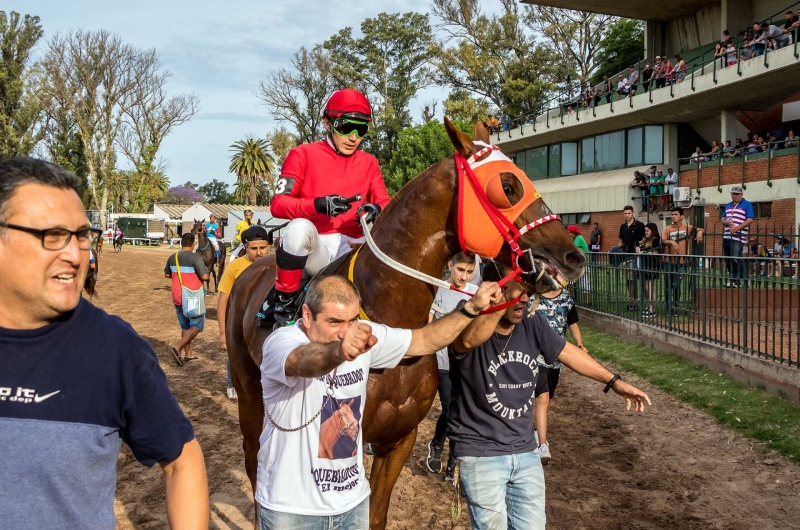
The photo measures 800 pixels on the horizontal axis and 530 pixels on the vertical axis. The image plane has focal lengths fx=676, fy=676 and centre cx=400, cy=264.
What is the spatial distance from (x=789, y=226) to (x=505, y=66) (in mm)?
26401

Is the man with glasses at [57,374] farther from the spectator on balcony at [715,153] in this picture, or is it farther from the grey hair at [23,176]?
the spectator on balcony at [715,153]

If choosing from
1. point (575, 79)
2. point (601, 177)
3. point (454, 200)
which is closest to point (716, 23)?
point (601, 177)

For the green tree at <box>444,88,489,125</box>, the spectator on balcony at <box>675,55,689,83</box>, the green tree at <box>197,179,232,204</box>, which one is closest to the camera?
the spectator on balcony at <box>675,55,689,83</box>

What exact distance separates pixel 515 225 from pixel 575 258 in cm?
34

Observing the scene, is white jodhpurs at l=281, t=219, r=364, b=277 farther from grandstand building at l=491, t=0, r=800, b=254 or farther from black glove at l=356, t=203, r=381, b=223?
grandstand building at l=491, t=0, r=800, b=254

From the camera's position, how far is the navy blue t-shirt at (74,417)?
1.63 meters

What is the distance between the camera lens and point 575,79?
142ft

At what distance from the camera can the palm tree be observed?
228ft

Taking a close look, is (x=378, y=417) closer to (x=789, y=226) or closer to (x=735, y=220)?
(x=735, y=220)

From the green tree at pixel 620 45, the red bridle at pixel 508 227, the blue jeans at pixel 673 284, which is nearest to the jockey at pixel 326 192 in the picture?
the red bridle at pixel 508 227

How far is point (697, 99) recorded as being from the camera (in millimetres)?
25359

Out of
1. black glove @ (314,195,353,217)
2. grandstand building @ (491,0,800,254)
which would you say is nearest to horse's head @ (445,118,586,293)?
black glove @ (314,195,353,217)

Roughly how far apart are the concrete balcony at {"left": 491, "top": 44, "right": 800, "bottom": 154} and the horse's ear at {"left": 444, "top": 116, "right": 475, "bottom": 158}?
68.4ft

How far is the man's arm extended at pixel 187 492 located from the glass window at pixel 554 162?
35265 millimetres
